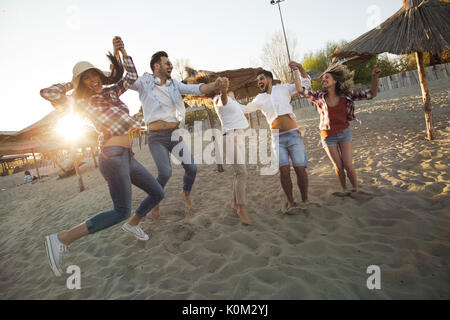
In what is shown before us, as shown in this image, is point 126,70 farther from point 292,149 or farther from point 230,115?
point 292,149

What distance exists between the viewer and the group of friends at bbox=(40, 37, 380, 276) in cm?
231

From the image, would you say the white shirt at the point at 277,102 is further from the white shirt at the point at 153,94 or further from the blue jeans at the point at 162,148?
the blue jeans at the point at 162,148

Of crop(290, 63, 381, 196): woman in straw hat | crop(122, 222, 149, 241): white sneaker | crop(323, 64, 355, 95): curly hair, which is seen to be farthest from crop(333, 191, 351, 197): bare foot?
crop(122, 222, 149, 241): white sneaker

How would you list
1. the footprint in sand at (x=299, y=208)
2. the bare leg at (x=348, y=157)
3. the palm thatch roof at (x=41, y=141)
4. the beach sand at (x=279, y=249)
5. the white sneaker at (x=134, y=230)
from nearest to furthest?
1. the beach sand at (x=279, y=249)
2. the white sneaker at (x=134, y=230)
3. the footprint in sand at (x=299, y=208)
4. the bare leg at (x=348, y=157)
5. the palm thatch roof at (x=41, y=141)

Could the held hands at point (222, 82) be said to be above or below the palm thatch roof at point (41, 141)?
below

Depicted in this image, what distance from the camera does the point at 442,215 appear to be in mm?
2703

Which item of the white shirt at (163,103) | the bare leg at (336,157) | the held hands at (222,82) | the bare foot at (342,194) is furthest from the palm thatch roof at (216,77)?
the bare foot at (342,194)

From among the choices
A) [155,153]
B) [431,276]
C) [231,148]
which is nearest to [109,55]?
[155,153]

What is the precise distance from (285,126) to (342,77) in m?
1.22

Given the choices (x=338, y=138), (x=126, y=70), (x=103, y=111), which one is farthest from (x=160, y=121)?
(x=338, y=138)

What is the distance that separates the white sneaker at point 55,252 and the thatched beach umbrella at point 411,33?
6400 millimetres

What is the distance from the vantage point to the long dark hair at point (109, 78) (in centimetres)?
234
